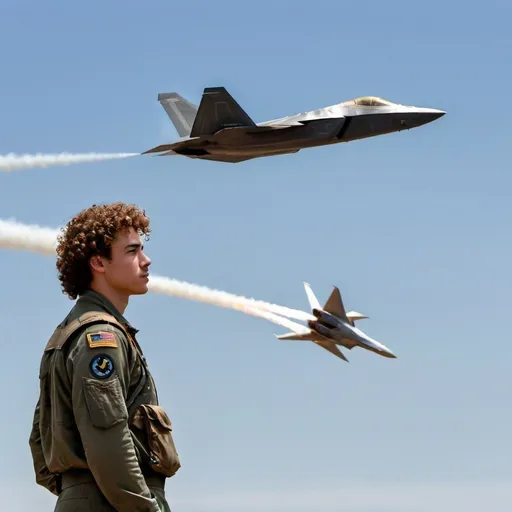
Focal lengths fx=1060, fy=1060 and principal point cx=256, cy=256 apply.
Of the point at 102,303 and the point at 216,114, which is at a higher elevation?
the point at 216,114

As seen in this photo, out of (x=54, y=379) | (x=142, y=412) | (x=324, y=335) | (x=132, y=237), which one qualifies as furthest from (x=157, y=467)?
(x=324, y=335)

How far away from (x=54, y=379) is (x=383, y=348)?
203 ft


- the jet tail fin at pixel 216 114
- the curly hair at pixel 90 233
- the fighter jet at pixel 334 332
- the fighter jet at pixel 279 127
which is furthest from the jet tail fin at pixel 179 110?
the curly hair at pixel 90 233

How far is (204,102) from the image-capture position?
42281 mm

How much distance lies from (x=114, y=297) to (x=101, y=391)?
95 centimetres

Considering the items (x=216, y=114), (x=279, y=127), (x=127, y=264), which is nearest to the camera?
(x=127, y=264)

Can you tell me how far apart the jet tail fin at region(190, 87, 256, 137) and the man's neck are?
34941 millimetres

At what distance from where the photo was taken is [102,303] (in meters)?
7.45

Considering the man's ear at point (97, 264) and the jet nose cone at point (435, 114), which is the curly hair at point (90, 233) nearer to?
the man's ear at point (97, 264)

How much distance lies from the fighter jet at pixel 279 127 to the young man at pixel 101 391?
3408 cm

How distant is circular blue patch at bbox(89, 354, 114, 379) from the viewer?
6820 mm

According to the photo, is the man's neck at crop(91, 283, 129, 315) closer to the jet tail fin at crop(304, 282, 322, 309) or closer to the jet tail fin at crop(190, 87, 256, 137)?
the jet tail fin at crop(190, 87, 256, 137)

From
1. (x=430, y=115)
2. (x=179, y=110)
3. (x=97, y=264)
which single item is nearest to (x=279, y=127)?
(x=430, y=115)

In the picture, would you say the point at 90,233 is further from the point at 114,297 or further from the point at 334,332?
the point at 334,332
